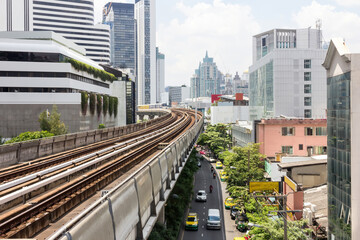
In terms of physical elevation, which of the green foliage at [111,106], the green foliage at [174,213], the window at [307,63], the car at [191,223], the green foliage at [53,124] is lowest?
the car at [191,223]

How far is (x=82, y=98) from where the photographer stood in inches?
2263

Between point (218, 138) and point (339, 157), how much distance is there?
5772 cm

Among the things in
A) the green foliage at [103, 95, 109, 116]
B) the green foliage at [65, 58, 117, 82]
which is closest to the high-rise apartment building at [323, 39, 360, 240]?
the green foliage at [65, 58, 117, 82]

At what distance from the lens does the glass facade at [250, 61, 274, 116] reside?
69631 mm

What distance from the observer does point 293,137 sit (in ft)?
165

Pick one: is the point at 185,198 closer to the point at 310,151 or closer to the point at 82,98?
the point at 310,151

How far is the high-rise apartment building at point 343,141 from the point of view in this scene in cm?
1833

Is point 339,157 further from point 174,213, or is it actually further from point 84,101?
point 84,101

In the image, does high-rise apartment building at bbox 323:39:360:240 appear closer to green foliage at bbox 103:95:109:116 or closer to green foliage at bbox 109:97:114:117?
green foliage at bbox 103:95:109:116

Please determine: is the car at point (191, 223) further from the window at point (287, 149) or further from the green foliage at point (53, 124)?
the window at point (287, 149)

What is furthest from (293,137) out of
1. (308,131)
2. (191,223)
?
(191,223)

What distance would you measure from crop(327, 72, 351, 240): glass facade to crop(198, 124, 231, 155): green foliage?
5432 centimetres

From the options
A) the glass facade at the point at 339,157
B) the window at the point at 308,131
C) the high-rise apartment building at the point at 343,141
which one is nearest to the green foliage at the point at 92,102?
the window at the point at 308,131

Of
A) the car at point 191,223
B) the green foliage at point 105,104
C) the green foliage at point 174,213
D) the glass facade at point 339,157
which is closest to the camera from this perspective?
the glass facade at point 339,157
